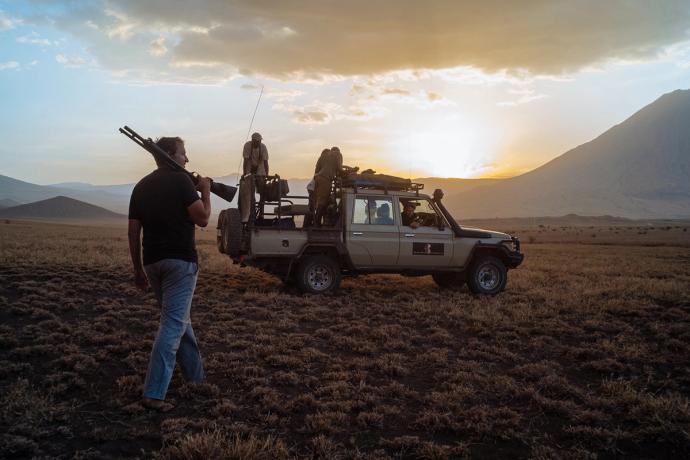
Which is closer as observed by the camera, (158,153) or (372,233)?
(158,153)

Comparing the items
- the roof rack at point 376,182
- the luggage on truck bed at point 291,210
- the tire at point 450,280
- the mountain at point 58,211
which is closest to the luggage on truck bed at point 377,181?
the roof rack at point 376,182

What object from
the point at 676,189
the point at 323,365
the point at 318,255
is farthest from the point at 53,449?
the point at 676,189

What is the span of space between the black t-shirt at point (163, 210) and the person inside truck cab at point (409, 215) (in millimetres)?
7089

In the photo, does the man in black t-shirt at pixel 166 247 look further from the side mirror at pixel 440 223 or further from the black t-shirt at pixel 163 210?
the side mirror at pixel 440 223

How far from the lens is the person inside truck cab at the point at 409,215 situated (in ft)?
36.6

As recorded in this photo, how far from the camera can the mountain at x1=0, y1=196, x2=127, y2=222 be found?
117750 millimetres

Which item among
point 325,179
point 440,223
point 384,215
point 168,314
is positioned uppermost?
point 325,179

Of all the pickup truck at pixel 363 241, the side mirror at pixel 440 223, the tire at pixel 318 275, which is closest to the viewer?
the pickup truck at pixel 363 241

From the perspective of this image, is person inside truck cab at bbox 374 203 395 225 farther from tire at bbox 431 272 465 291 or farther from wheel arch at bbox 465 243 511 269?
wheel arch at bbox 465 243 511 269

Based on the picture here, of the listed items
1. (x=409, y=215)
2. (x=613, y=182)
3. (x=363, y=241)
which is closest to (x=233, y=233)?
(x=363, y=241)

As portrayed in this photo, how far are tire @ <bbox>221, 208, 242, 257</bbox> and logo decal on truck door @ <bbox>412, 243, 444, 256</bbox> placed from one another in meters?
3.66

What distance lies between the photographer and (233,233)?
32.0 ft

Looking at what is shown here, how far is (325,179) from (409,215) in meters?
1.96

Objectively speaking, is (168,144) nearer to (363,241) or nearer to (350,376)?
(350,376)
